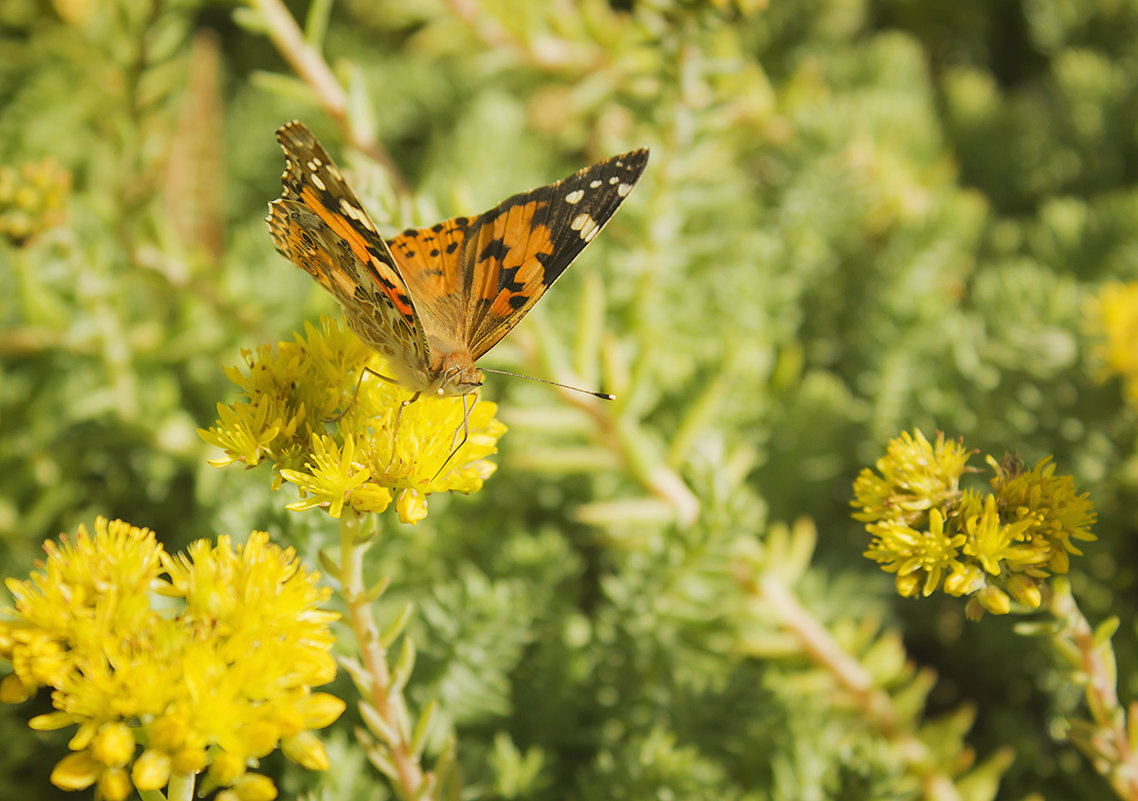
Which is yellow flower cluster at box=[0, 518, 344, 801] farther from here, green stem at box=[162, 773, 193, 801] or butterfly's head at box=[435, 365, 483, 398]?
butterfly's head at box=[435, 365, 483, 398]

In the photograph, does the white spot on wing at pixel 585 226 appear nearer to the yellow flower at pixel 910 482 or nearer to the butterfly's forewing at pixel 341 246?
the butterfly's forewing at pixel 341 246

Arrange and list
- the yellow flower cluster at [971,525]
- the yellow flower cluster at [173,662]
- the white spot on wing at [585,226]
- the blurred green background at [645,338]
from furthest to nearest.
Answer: the blurred green background at [645,338] → the white spot on wing at [585,226] → the yellow flower cluster at [971,525] → the yellow flower cluster at [173,662]

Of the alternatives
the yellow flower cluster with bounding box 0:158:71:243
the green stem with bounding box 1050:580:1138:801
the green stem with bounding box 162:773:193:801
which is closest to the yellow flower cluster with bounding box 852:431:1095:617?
the green stem with bounding box 1050:580:1138:801

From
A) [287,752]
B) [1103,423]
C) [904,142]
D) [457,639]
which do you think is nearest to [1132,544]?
[1103,423]

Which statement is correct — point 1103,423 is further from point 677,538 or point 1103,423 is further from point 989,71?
point 989,71

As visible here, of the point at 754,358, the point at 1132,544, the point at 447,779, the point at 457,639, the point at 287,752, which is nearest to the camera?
the point at 287,752

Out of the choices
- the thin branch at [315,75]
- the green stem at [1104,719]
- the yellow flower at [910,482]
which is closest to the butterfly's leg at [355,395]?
the thin branch at [315,75]
